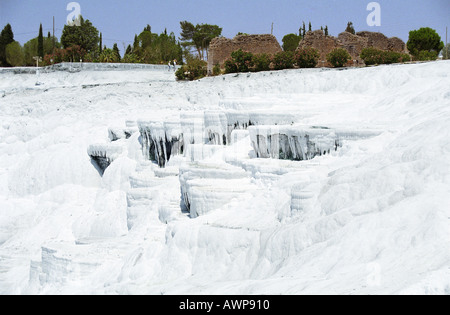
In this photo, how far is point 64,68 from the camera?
31.1m

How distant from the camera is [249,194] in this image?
1116cm

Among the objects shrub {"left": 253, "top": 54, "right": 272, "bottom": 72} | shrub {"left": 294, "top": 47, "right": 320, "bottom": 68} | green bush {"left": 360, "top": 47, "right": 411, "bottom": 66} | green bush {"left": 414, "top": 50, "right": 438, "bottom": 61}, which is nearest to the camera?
green bush {"left": 360, "top": 47, "right": 411, "bottom": 66}

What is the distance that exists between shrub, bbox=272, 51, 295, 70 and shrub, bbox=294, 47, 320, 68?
0.20 meters

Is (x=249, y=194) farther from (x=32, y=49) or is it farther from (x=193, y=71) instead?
(x=32, y=49)

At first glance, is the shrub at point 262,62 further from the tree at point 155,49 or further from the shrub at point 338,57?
the tree at point 155,49

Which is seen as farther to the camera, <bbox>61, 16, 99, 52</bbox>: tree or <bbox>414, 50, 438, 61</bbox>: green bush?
<bbox>61, 16, 99, 52</bbox>: tree

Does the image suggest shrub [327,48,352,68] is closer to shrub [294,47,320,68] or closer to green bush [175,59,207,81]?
shrub [294,47,320,68]

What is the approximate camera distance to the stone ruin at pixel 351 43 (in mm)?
24938

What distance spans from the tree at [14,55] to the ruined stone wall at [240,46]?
16.6 metres

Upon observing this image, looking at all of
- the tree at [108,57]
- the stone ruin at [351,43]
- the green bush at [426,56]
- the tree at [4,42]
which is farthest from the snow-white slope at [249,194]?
the tree at [4,42]

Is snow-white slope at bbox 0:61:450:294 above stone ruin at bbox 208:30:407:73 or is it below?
below

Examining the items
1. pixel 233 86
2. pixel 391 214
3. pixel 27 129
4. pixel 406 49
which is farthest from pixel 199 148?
pixel 406 49

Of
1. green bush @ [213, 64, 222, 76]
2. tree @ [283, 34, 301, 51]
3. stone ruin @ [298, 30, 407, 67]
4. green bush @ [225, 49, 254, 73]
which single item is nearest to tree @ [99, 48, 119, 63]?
tree @ [283, 34, 301, 51]

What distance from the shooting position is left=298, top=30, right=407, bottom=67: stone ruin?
24.9 m
